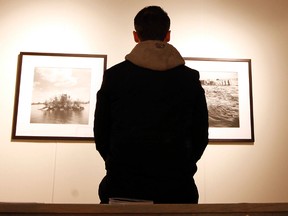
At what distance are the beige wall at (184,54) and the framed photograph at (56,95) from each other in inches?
2.2

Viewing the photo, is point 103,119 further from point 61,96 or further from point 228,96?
point 228,96

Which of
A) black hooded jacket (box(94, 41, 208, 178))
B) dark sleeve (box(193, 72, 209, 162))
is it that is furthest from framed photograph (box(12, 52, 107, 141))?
dark sleeve (box(193, 72, 209, 162))

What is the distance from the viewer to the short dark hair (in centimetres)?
99

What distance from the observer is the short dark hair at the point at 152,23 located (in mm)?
992

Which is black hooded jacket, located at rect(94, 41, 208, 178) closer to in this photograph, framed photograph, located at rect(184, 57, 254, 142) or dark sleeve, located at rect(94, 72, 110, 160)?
dark sleeve, located at rect(94, 72, 110, 160)

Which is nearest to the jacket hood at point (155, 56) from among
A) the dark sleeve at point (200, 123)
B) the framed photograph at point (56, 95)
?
the dark sleeve at point (200, 123)

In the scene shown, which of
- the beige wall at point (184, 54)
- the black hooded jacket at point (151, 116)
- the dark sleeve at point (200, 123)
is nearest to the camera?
the black hooded jacket at point (151, 116)

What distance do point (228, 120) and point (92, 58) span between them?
960mm

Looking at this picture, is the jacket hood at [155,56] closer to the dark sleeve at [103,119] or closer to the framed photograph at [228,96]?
the dark sleeve at [103,119]

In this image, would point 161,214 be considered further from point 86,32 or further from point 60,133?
point 86,32

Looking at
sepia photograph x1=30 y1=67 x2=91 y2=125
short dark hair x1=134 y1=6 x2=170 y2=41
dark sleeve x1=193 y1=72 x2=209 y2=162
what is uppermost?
short dark hair x1=134 y1=6 x2=170 y2=41

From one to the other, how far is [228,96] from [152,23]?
0.98m

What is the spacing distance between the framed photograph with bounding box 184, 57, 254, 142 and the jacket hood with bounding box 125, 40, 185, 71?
870mm

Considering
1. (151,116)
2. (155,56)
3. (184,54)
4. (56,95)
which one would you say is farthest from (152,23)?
(56,95)
